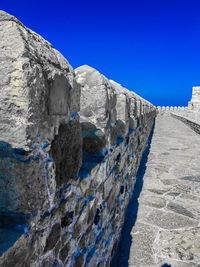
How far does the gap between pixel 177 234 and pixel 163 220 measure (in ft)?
1.31

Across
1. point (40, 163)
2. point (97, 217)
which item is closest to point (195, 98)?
point (97, 217)

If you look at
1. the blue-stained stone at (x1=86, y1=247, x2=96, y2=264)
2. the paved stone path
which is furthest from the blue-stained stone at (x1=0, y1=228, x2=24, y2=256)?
the paved stone path

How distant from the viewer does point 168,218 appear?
4.16m

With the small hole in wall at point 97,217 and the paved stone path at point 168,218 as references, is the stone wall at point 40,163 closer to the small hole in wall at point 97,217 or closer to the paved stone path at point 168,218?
the small hole in wall at point 97,217

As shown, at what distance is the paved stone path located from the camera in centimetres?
322

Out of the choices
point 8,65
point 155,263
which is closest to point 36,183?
point 8,65

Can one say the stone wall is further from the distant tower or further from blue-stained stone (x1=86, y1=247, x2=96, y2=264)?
the distant tower

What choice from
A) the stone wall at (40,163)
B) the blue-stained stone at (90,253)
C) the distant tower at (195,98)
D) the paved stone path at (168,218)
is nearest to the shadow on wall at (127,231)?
the paved stone path at (168,218)

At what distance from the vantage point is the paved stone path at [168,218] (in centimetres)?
322

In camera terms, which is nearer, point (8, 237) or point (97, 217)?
point (8, 237)

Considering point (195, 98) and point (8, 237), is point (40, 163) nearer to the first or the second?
point (8, 237)

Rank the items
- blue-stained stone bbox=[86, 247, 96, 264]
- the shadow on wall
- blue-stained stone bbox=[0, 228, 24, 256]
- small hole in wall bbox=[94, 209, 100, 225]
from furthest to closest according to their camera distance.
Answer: the shadow on wall, small hole in wall bbox=[94, 209, 100, 225], blue-stained stone bbox=[86, 247, 96, 264], blue-stained stone bbox=[0, 228, 24, 256]

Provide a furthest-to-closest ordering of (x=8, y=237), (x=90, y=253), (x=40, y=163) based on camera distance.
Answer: (x=90, y=253)
(x=40, y=163)
(x=8, y=237)

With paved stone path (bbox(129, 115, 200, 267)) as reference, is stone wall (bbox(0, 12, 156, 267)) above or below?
above
